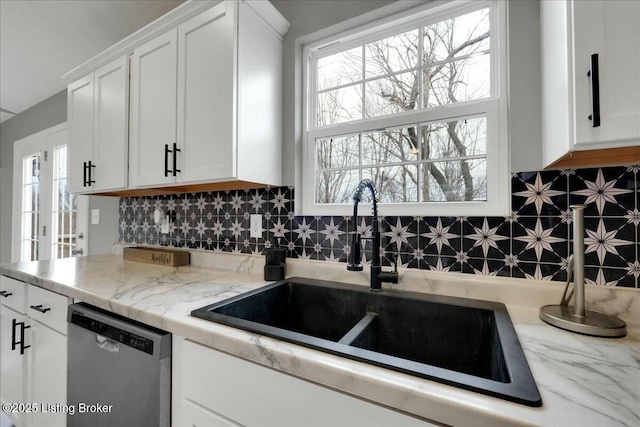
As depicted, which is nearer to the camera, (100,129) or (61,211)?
(100,129)

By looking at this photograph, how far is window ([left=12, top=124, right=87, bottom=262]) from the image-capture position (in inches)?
110

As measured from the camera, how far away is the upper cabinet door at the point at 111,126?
164 cm

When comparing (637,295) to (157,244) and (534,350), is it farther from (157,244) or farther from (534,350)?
(157,244)

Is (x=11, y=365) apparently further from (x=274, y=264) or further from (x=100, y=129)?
(x=274, y=264)

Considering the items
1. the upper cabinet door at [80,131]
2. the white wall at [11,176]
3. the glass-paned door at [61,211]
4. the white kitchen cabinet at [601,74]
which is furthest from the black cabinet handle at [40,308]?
the white kitchen cabinet at [601,74]

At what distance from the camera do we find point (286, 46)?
1.48 m

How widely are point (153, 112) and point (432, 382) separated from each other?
1.70 meters

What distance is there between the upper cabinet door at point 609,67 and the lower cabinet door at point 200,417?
111 cm

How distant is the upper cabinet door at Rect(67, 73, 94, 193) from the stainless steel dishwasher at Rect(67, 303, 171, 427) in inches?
47.1

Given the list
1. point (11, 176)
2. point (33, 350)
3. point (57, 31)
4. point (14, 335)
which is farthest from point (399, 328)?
point (11, 176)

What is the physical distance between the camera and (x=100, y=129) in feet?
5.83

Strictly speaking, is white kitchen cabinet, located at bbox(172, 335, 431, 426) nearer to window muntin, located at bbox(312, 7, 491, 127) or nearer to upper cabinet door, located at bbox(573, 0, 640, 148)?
upper cabinet door, located at bbox(573, 0, 640, 148)

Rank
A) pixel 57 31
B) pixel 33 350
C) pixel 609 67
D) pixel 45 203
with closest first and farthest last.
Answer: pixel 609 67 → pixel 33 350 → pixel 57 31 → pixel 45 203

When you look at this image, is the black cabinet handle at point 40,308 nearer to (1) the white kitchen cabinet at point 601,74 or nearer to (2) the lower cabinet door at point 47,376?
(2) the lower cabinet door at point 47,376
